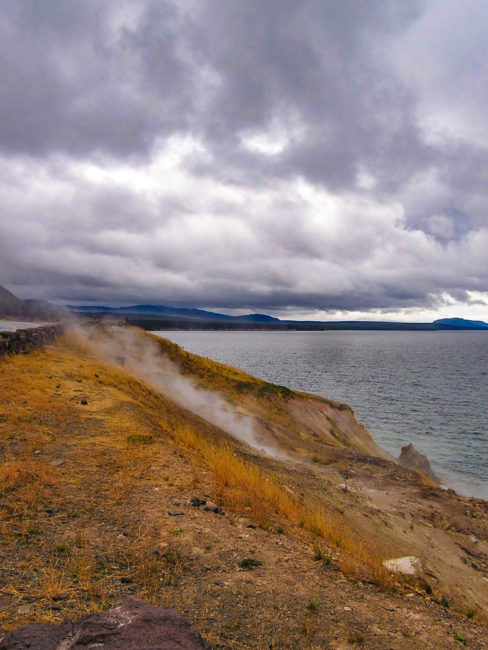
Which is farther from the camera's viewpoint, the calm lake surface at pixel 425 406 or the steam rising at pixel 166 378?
the calm lake surface at pixel 425 406

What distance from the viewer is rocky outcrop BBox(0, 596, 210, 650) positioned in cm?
302

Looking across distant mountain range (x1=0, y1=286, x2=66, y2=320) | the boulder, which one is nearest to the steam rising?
the boulder

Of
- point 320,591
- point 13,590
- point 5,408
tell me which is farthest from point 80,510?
point 5,408

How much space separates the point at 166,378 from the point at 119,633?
24454 millimetres

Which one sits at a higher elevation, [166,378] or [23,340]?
[23,340]

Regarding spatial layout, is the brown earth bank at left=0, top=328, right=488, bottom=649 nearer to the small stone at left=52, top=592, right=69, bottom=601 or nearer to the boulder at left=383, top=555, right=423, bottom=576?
the small stone at left=52, top=592, right=69, bottom=601

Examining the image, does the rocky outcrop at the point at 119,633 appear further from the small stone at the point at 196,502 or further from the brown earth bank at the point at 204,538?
the small stone at the point at 196,502

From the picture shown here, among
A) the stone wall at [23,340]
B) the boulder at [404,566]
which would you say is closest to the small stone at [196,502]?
the boulder at [404,566]

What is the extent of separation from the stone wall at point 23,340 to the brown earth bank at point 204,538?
1747mm

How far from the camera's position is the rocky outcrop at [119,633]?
9.89ft

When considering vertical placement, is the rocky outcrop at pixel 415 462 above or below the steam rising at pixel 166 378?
below

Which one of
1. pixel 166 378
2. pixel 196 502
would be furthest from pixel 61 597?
pixel 166 378

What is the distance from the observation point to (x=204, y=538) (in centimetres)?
598

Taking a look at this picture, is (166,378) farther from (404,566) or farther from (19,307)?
(19,307)
